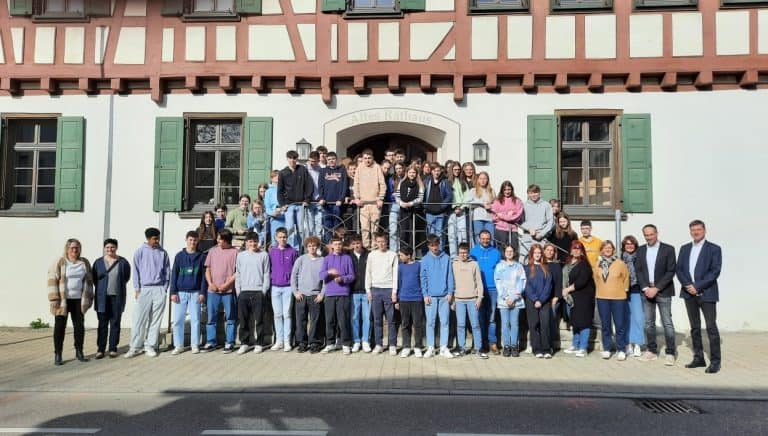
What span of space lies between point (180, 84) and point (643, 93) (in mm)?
8753

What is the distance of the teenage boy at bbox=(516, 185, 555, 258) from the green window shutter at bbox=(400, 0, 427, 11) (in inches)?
161

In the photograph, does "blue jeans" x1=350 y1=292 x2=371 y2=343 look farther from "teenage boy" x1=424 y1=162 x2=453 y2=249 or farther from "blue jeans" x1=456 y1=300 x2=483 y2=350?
"teenage boy" x1=424 y1=162 x2=453 y2=249

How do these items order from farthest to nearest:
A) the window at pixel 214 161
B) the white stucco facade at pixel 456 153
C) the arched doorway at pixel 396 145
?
the arched doorway at pixel 396 145, the window at pixel 214 161, the white stucco facade at pixel 456 153

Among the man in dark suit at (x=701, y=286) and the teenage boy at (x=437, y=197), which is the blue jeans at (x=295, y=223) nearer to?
the teenage boy at (x=437, y=197)

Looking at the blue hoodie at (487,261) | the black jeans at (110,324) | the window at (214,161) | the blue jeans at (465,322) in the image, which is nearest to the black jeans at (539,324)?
the blue hoodie at (487,261)

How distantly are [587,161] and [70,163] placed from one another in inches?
390

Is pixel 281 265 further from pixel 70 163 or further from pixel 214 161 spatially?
pixel 70 163

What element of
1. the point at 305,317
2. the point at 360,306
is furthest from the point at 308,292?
the point at 360,306

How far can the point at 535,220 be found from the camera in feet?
30.1

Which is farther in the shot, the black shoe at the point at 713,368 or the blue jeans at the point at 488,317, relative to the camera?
the blue jeans at the point at 488,317

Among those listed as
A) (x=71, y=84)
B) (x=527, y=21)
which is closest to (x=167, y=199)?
(x=71, y=84)

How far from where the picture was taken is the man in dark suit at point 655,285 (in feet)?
25.9

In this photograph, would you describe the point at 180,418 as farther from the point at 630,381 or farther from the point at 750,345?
the point at 750,345

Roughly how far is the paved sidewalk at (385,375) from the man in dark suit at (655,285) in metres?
0.27
